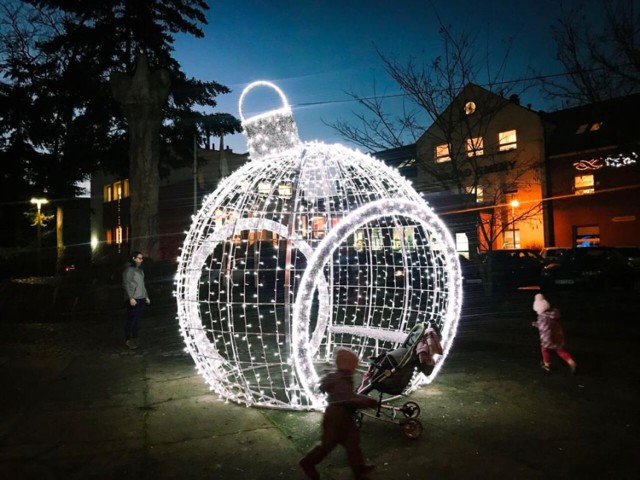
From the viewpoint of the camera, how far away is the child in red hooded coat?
11.6 feet

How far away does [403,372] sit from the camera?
4.67m

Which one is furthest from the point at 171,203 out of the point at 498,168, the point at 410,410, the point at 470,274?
the point at 410,410

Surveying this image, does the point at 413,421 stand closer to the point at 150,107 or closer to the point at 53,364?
the point at 53,364

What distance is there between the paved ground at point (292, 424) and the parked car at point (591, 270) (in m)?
8.42

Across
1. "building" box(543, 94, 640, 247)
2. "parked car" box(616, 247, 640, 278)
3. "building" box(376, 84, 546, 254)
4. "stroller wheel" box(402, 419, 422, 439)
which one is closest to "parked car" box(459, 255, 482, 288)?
"building" box(376, 84, 546, 254)

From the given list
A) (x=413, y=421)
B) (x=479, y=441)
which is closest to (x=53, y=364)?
(x=413, y=421)

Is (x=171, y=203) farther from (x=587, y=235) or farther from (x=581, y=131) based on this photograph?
(x=587, y=235)

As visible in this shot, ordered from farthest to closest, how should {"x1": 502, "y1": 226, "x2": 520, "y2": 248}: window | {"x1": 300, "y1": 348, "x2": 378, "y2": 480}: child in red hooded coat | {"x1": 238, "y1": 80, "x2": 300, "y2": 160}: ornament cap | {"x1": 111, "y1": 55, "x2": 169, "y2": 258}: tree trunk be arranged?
{"x1": 502, "y1": 226, "x2": 520, "y2": 248}: window → {"x1": 111, "y1": 55, "x2": 169, "y2": 258}: tree trunk → {"x1": 238, "y1": 80, "x2": 300, "y2": 160}: ornament cap → {"x1": 300, "y1": 348, "x2": 378, "y2": 480}: child in red hooded coat

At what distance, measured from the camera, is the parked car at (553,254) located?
16.9 m

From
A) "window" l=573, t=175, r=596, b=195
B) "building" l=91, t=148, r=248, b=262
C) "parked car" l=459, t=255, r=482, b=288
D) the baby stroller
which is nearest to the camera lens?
the baby stroller

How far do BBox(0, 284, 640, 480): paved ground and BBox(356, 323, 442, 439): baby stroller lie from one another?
0.14m

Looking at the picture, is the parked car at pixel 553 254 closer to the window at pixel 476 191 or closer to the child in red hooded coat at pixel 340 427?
the window at pixel 476 191

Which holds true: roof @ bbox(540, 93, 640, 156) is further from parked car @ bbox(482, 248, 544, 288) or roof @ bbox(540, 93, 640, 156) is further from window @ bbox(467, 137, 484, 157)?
parked car @ bbox(482, 248, 544, 288)

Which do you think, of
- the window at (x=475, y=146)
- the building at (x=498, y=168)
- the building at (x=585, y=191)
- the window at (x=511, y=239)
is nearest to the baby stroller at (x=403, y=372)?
the window at (x=475, y=146)
